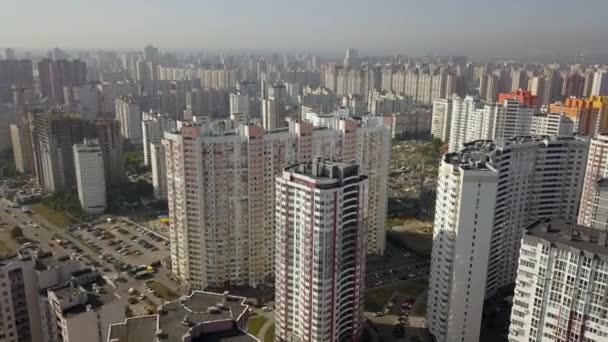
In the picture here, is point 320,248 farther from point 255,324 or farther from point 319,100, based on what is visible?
point 319,100

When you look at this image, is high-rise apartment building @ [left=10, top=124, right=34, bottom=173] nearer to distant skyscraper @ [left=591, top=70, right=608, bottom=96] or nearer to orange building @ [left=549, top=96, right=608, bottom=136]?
orange building @ [left=549, top=96, right=608, bottom=136]

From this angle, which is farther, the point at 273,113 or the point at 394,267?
the point at 273,113

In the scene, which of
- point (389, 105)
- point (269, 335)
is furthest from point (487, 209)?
point (389, 105)

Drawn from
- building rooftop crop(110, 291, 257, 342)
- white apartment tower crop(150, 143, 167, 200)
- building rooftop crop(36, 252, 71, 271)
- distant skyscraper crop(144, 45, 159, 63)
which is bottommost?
white apartment tower crop(150, 143, 167, 200)

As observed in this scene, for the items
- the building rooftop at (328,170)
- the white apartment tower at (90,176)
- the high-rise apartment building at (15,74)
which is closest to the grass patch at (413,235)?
the building rooftop at (328,170)

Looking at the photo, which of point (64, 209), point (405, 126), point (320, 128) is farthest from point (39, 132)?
point (405, 126)

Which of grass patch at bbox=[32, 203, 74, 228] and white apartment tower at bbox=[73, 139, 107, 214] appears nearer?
grass patch at bbox=[32, 203, 74, 228]

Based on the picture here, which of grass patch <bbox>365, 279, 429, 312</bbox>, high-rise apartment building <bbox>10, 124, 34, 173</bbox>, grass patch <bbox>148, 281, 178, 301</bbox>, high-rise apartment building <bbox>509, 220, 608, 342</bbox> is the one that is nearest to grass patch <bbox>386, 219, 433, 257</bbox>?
grass patch <bbox>365, 279, 429, 312</bbox>
